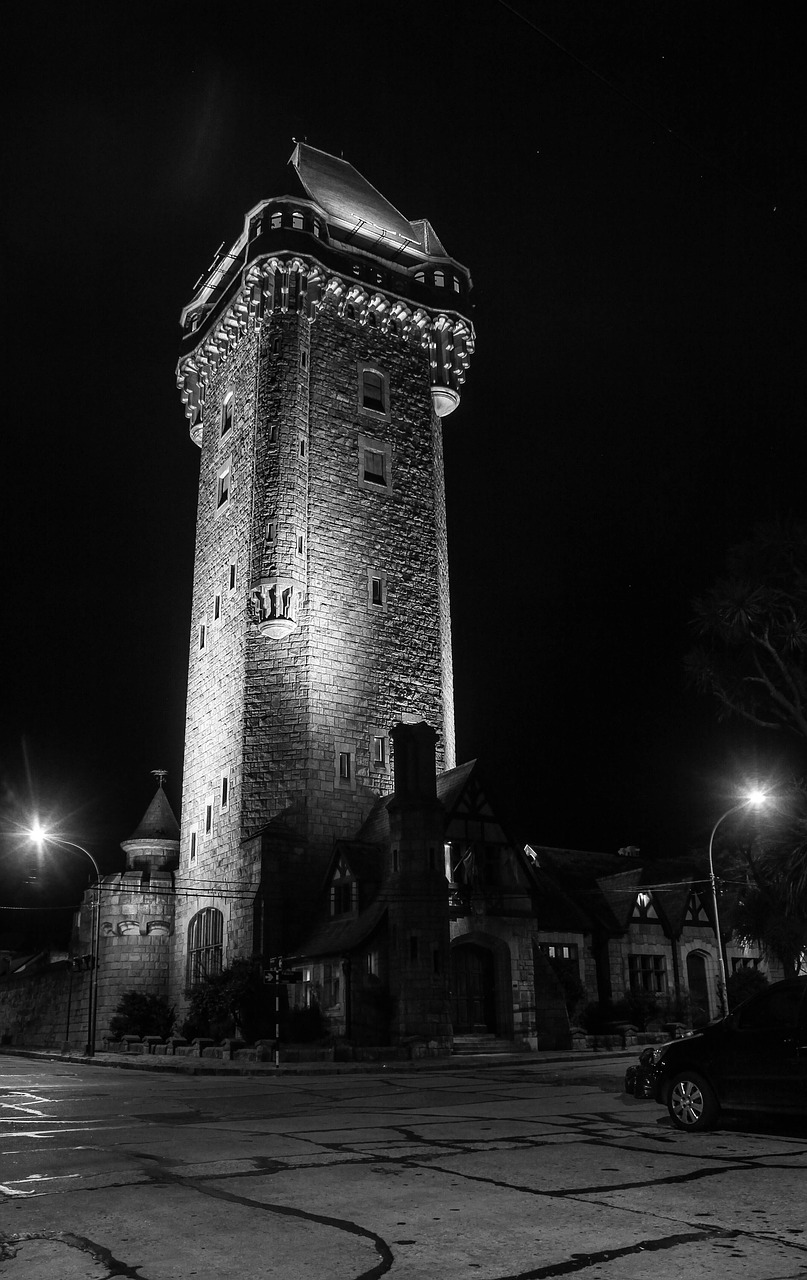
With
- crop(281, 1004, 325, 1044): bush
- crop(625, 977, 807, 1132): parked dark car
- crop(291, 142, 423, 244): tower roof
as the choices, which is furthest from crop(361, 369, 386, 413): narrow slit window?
crop(625, 977, 807, 1132): parked dark car

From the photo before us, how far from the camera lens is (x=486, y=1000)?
32844 millimetres

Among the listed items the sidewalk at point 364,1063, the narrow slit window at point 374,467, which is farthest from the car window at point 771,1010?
the narrow slit window at point 374,467

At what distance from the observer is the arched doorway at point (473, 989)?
106ft

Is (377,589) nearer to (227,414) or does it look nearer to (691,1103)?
(227,414)

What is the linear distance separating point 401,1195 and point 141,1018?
31.3m

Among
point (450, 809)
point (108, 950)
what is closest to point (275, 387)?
point (450, 809)

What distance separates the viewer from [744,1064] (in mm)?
10453

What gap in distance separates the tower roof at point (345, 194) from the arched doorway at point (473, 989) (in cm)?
3293

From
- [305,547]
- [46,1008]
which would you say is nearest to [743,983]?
[305,547]

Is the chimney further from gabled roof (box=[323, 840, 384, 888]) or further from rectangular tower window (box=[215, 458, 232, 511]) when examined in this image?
rectangular tower window (box=[215, 458, 232, 511])

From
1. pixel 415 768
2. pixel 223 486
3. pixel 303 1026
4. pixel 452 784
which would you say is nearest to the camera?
pixel 303 1026

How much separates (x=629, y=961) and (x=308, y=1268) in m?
37.0

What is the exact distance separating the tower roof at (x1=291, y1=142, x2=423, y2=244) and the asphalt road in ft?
143

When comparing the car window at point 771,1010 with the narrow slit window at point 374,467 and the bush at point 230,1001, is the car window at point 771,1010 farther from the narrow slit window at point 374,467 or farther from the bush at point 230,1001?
the narrow slit window at point 374,467
